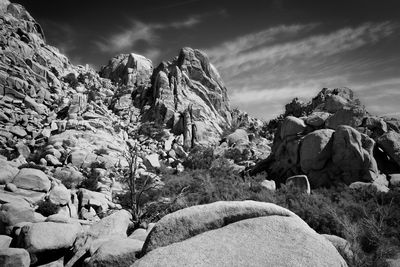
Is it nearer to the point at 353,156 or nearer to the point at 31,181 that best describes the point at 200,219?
the point at 31,181

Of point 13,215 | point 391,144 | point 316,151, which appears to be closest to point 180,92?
point 316,151

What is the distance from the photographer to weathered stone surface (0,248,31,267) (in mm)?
8070

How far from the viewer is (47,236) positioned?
9.22 metres

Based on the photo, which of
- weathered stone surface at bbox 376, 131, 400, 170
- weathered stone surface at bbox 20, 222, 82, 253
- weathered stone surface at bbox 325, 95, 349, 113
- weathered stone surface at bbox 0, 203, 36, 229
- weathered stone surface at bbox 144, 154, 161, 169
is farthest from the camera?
weathered stone surface at bbox 144, 154, 161, 169

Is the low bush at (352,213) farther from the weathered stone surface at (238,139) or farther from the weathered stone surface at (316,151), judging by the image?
the weathered stone surface at (238,139)

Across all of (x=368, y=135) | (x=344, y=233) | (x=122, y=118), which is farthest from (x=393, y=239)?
(x=122, y=118)

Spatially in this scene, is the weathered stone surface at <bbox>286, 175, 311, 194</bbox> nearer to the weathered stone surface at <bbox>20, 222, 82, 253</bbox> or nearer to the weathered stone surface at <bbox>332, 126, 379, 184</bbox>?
the weathered stone surface at <bbox>332, 126, 379, 184</bbox>

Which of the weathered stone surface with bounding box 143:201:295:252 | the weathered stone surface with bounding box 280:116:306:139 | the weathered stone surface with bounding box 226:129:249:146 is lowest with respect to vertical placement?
the weathered stone surface with bounding box 143:201:295:252

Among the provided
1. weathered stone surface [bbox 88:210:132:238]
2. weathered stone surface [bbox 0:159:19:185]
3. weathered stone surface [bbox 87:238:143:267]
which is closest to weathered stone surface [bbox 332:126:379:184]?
weathered stone surface [bbox 88:210:132:238]

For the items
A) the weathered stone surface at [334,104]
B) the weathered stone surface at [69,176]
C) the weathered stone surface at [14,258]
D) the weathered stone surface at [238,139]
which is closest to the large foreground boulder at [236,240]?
the weathered stone surface at [14,258]

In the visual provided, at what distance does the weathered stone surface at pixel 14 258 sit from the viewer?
8.07 metres

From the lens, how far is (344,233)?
29.8 feet

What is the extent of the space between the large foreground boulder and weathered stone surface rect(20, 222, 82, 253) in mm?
5885

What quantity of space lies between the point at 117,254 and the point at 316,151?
74.0ft
